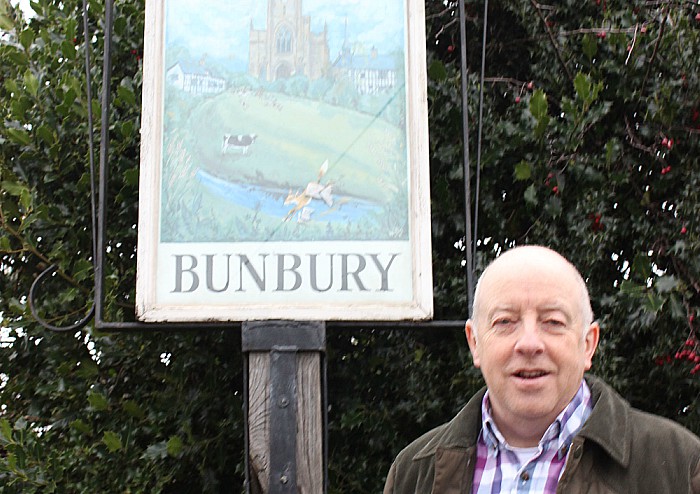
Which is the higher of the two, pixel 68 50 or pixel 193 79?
pixel 68 50

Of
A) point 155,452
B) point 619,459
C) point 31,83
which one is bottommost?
point 155,452

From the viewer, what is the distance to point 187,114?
3533 millimetres

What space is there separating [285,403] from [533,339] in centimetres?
138

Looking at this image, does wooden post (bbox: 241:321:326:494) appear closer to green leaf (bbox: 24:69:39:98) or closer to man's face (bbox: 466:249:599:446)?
man's face (bbox: 466:249:599:446)

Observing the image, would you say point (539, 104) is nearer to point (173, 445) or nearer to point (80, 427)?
point (173, 445)

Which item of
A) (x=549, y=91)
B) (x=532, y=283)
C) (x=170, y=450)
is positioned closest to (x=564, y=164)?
(x=549, y=91)

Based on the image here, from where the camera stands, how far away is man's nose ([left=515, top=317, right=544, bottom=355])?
2064 millimetres

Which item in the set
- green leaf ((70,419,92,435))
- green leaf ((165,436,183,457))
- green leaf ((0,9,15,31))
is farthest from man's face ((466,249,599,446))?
green leaf ((0,9,15,31))

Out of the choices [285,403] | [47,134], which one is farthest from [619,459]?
[47,134]

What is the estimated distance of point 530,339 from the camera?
2.07 metres

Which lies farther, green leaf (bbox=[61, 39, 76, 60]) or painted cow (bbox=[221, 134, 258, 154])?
green leaf (bbox=[61, 39, 76, 60])

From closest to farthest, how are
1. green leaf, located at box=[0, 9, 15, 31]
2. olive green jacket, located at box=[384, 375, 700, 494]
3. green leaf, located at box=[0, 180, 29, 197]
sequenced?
olive green jacket, located at box=[384, 375, 700, 494] → green leaf, located at box=[0, 180, 29, 197] → green leaf, located at box=[0, 9, 15, 31]

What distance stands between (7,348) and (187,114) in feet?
4.45

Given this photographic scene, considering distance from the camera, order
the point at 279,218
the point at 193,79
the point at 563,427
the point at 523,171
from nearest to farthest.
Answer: the point at 563,427, the point at 279,218, the point at 193,79, the point at 523,171
